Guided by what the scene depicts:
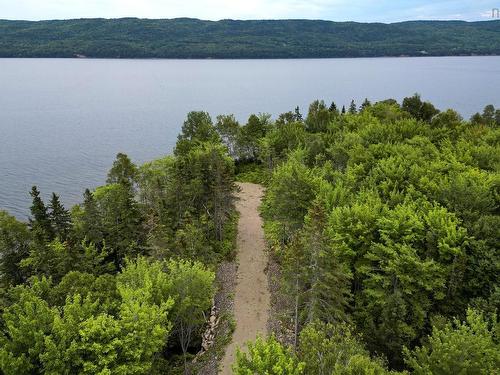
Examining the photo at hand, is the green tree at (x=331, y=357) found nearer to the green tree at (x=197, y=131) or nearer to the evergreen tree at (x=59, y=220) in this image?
the evergreen tree at (x=59, y=220)

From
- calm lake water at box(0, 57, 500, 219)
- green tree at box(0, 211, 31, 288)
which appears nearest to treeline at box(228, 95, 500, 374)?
green tree at box(0, 211, 31, 288)

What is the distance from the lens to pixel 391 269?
28484 mm

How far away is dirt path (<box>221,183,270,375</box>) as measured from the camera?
32.4m

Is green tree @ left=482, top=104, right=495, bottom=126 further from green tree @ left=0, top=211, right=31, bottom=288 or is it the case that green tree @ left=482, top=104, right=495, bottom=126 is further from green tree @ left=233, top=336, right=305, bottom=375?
green tree @ left=0, top=211, right=31, bottom=288

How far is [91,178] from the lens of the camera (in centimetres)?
7500

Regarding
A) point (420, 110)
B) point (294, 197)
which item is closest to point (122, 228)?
point (294, 197)

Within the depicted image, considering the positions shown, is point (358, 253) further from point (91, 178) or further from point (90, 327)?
point (91, 178)

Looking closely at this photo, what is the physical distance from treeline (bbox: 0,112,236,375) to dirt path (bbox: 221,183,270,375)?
2116 mm

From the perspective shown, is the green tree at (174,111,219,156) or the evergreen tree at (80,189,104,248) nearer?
the evergreen tree at (80,189,104,248)

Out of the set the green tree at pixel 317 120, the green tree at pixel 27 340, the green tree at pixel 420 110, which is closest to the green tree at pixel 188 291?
the green tree at pixel 27 340

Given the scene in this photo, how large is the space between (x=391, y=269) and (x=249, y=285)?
1564 centimetres

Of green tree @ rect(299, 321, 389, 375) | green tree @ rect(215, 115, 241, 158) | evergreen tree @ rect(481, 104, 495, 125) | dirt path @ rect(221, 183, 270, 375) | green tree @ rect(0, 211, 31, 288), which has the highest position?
evergreen tree @ rect(481, 104, 495, 125)

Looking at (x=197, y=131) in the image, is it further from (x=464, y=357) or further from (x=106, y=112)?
(x=106, y=112)

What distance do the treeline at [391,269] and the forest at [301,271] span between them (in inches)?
5.0
